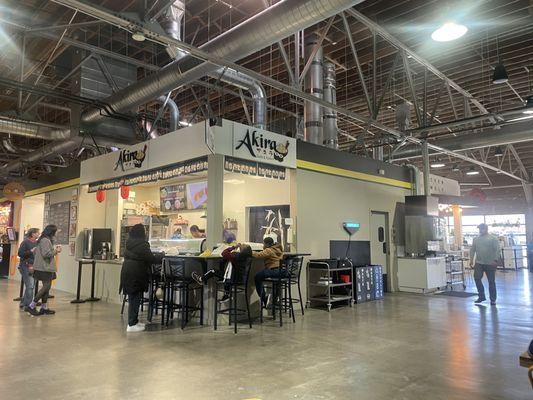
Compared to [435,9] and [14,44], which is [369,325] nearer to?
[435,9]

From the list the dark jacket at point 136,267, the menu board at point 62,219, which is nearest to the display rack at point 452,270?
the dark jacket at point 136,267

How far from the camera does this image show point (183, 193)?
8938 mm

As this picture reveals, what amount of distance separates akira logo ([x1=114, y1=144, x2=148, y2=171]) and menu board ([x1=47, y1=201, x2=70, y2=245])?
3.06 metres

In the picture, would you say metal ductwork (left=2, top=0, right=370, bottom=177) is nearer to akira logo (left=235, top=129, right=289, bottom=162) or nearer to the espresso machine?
akira logo (left=235, top=129, right=289, bottom=162)

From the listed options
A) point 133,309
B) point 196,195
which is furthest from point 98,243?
point 133,309

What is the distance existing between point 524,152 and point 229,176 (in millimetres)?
13381

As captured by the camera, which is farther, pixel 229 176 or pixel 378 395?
pixel 229 176

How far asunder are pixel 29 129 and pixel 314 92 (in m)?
7.12

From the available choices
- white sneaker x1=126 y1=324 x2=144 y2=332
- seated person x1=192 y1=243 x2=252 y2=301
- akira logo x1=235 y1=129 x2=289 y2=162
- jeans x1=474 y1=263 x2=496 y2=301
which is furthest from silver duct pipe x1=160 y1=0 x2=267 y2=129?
jeans x1=474 y1=263 x2=496 y2=301

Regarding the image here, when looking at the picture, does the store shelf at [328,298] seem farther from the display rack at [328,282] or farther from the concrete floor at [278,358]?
the concrete floor at [278,358]

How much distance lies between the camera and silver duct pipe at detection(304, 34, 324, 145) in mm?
8586

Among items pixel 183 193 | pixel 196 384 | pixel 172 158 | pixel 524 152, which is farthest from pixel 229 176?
pixel 524 152

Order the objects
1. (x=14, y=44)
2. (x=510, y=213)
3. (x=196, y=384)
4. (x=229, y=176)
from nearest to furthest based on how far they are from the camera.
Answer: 1. (x=196, y=384)
2. (x=14, y=44)
3. (x=229, y=176)
4. (x=510, y=213)

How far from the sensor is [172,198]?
30.1 ft
